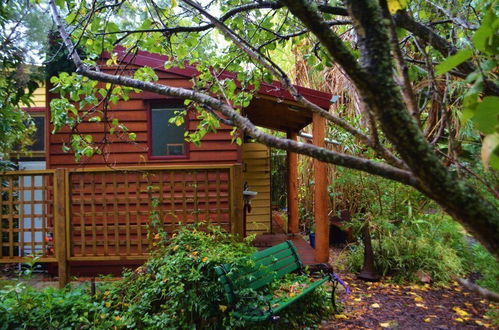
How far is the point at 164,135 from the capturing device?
596 cm

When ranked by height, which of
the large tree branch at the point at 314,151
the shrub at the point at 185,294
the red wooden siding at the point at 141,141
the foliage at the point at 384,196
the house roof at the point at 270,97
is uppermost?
the house roof at the point at 270,97

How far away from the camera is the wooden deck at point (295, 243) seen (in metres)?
5.51

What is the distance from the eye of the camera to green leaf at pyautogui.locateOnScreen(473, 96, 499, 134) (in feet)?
2.10

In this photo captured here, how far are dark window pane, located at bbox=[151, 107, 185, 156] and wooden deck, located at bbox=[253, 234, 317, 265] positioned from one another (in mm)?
2291

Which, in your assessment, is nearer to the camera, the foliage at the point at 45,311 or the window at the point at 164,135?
the foliage at the point at 45,311

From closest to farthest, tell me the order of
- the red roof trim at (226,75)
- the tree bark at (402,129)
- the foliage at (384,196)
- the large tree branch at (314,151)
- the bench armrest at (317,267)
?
the tree bark at (402,129), the large tree branch at (314,151), the bench armrest at (317,267), the red roof trim at (226,75), the foliage at (384,196)

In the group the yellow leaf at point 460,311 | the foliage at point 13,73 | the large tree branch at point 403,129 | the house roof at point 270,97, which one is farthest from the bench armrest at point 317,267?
the large tree branch at point 403,129

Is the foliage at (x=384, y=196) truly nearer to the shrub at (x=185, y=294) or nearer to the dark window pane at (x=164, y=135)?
the shrub at (x=185, y=294)

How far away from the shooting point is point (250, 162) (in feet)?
30.2

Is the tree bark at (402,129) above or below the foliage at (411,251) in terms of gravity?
above

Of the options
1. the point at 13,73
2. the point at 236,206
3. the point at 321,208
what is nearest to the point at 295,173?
the point at 321,208

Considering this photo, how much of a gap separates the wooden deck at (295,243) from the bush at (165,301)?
4.95 feet

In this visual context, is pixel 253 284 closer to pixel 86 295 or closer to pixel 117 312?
pixel 117 312

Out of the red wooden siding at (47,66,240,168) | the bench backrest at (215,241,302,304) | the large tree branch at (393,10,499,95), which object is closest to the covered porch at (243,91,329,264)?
the red wooden siding at (47,66,240,168)
